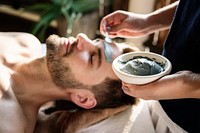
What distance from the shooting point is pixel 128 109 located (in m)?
1.38

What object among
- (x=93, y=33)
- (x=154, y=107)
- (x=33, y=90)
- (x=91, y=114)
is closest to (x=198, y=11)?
(x=154, y=107)

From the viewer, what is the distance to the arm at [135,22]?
1.47 metres

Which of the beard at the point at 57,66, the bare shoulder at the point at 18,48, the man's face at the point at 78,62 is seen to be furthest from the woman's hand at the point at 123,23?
the bare shoulder at the point at 18,48

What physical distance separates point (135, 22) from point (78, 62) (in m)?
0.34

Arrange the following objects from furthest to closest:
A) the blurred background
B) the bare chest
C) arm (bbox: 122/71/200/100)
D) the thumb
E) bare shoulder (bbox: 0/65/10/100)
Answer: the blurred background < the thumb < bare shoulder (bbox: 0/65/10/100) < the bare chest < arm (bbox: 122/71/200/100)

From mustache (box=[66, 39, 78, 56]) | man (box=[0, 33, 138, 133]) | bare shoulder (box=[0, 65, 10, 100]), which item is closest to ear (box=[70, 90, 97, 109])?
man (box=[0, 33, 138, 133])

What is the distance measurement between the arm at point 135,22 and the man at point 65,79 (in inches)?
4.1

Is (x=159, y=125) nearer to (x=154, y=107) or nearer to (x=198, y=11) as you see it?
(x=154, y=107)

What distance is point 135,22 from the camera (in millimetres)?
1476

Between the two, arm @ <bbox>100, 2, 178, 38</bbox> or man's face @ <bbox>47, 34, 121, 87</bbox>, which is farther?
arm @ <bbox>100, 2, 178, 38</bbox>

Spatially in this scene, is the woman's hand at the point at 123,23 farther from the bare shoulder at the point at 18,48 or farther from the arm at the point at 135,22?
the bare shoulder at the point at 18,48

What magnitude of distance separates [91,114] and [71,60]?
246 mm

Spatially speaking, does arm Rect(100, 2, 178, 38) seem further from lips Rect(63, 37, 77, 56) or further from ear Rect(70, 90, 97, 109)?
ear Rect(70, 90, 97, 109)

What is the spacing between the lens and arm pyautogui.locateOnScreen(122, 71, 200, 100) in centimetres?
97
